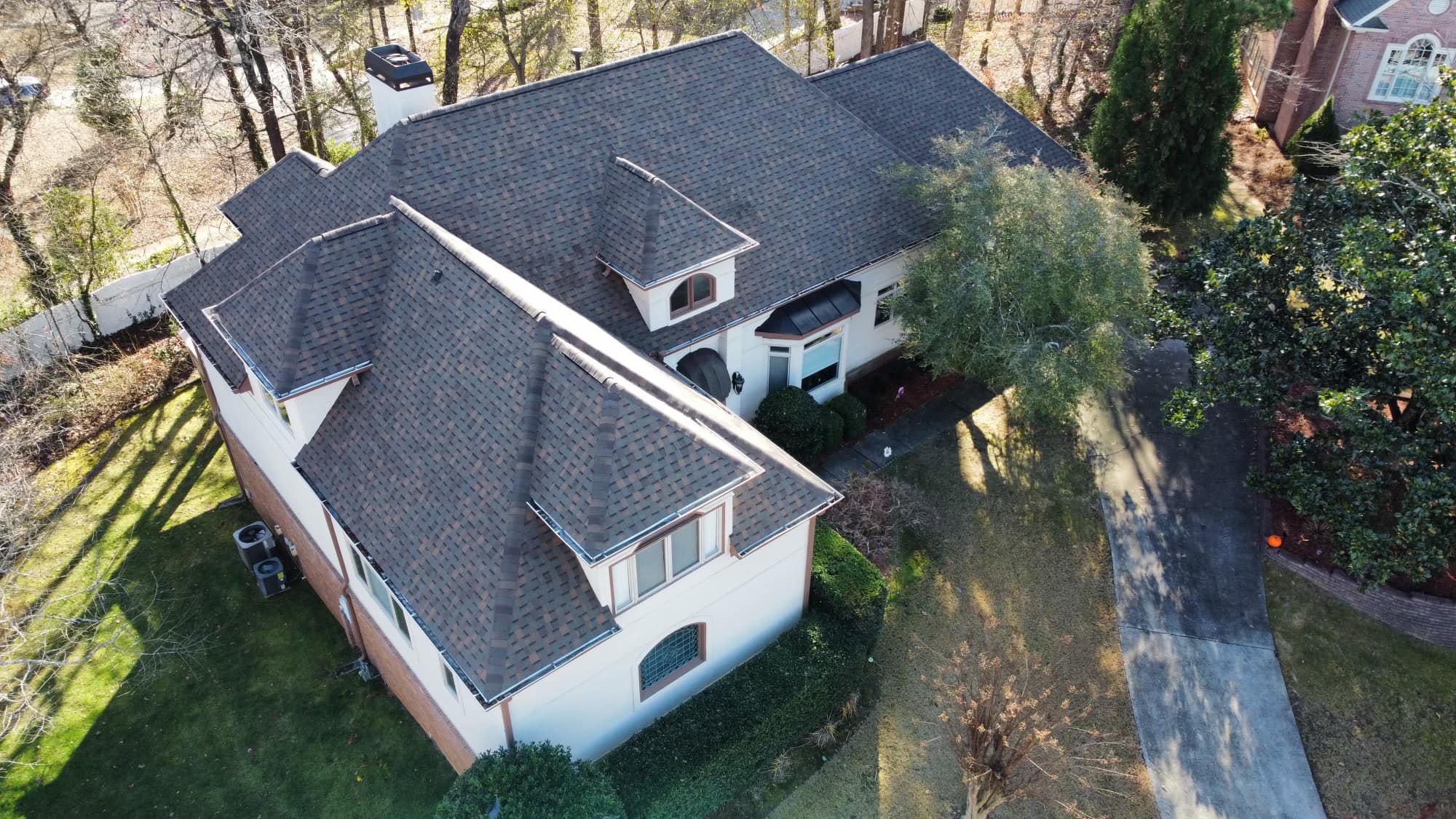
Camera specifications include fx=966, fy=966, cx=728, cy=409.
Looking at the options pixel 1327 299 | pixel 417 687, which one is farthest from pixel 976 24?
pixel 417 687

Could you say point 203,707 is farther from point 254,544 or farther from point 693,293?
point 693,293

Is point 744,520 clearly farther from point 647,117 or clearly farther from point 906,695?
point 647,117

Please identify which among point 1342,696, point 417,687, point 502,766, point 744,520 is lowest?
point 1342,696

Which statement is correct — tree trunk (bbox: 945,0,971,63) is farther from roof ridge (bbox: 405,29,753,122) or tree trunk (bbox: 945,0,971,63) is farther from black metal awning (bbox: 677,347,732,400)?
black metal awning (bbox: 677,347,732,400)

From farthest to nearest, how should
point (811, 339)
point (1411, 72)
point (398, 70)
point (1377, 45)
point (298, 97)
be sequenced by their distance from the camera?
point (1411, 72), point (1377, 45), point (298, 97), point (811, 339), point (398, 70)

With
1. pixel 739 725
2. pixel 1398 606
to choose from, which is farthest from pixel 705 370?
pixel 1398 606

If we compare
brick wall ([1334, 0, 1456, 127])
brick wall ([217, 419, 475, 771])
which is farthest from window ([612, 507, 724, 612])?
brick wall ([1334, 0, 1456, 127])

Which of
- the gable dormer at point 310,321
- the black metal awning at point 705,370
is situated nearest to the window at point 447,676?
the gable dormer at point 310,321
